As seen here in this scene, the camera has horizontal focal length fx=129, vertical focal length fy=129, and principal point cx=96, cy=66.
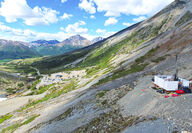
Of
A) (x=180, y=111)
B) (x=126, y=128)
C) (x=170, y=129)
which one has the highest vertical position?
(x=180, y=111)

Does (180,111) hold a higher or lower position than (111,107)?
higher

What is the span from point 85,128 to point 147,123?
10.3 m

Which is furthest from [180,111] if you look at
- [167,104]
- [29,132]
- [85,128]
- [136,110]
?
[29,132]

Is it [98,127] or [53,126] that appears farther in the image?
[53,126]

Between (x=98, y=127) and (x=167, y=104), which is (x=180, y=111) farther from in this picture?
(x=98, y=127)

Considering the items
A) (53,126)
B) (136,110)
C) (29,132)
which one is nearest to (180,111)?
(136,110)

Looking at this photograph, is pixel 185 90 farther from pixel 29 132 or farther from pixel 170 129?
pixel 29 132

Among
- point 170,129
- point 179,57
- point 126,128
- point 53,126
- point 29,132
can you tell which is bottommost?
point 29,132

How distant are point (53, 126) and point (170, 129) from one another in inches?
869

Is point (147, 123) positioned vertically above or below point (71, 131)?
above

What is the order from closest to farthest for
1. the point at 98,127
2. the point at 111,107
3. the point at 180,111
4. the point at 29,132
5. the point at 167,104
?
the point at 180,111
the point at 167,104
the point at 98,127
the point at 111,107
the point at 29,132

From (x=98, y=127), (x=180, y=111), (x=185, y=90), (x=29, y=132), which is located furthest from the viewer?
(x=29, y=132)

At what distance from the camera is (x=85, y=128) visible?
21562mm

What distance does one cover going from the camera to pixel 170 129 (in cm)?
1392
